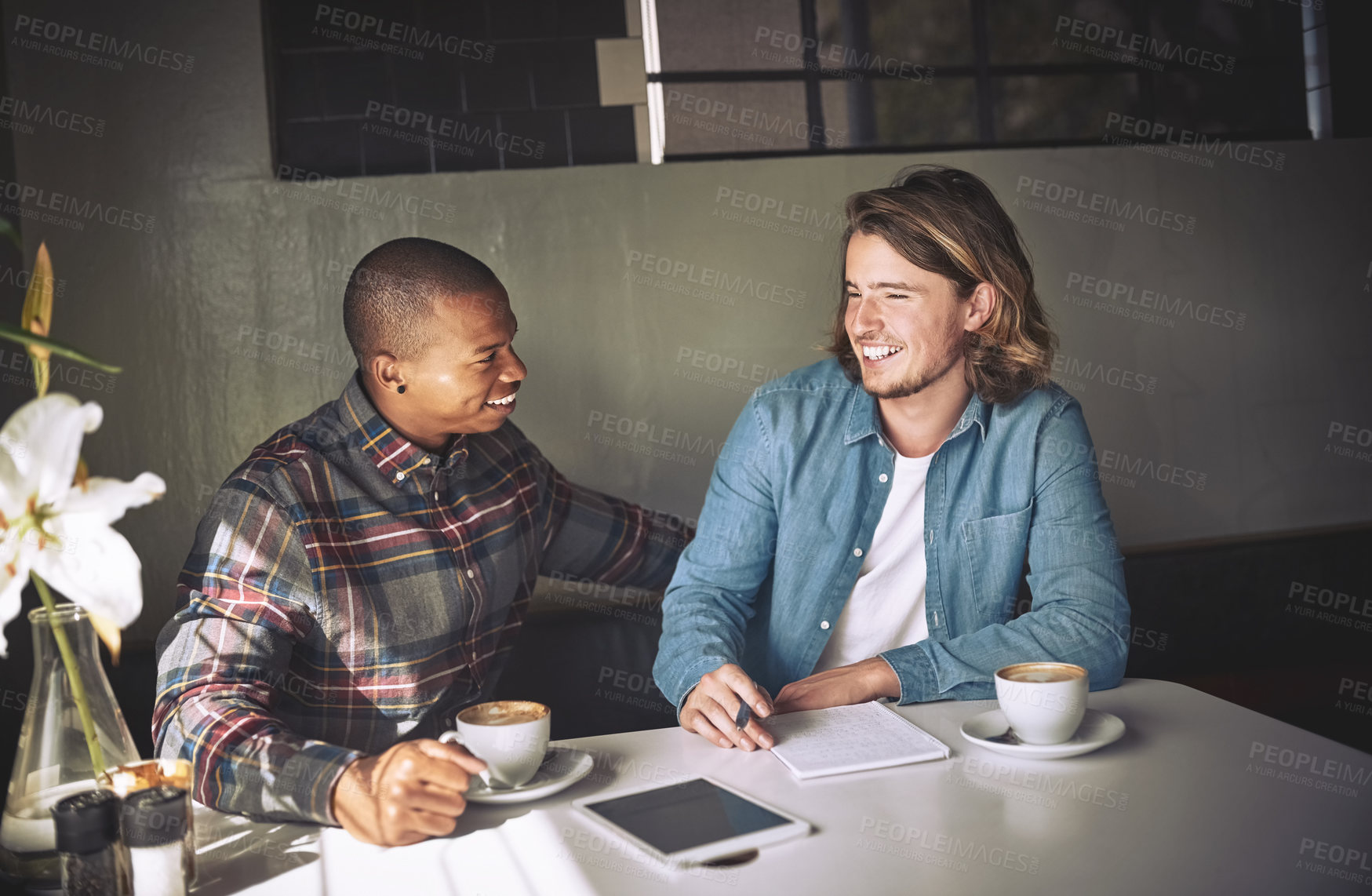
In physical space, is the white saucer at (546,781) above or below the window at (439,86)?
below

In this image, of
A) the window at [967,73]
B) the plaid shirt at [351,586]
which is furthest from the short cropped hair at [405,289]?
the window at [967,73]

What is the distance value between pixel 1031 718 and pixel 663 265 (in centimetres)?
191

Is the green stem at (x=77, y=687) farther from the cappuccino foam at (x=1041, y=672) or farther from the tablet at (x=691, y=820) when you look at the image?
the cappuccino foam at (x=1041, y=672)

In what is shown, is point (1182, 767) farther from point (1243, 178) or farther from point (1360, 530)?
point (1243, 178)

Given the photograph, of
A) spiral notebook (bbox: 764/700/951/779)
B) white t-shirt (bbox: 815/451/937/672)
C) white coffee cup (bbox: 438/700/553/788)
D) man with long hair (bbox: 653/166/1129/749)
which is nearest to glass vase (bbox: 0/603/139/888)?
white coffee cup (bbox: 438/700/553/788)

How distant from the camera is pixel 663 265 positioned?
289 cm

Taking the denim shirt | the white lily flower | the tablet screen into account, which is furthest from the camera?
the denim shirt

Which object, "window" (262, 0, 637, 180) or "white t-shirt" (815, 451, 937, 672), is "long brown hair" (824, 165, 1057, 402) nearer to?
"white t-shirt" (815, 451, 937, 672)

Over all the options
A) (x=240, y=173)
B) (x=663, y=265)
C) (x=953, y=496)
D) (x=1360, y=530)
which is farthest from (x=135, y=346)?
(x=1360, y=530)

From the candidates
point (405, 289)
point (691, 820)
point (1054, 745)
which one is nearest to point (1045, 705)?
point (1054, 745)

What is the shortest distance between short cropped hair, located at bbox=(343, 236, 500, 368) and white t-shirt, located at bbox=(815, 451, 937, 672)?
2.62ft

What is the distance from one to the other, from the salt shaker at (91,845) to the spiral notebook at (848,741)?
0.66m

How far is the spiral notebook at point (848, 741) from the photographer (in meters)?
1.21

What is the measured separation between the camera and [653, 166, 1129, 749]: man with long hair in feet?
5.74
